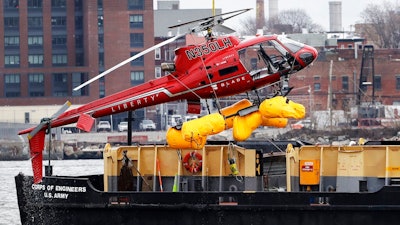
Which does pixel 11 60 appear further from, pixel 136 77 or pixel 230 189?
pixel 230 189

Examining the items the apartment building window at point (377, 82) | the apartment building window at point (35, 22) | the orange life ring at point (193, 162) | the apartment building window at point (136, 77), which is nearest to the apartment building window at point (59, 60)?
the apartment building window at point (35, 22)

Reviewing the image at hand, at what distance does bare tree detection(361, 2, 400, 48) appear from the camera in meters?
162

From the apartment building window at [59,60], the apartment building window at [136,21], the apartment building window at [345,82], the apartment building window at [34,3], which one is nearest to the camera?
the apartment building window at [345,82]

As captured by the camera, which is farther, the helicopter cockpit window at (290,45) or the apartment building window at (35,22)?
the apartment building window at (35,22)

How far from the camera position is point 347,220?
1398 inches

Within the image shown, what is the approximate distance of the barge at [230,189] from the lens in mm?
35594

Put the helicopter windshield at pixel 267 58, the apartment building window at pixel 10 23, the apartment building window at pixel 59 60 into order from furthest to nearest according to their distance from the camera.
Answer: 1. the apartment building window at pixel 59 60
2. the apartment building window at pixel 10 23
3. the helicopter windshield at pixel 267 58

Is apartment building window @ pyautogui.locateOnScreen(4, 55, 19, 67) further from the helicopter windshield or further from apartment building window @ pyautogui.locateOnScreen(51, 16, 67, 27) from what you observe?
the helicopter windshield

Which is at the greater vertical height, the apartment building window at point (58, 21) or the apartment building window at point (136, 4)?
the apartment building window at point (136, 4)

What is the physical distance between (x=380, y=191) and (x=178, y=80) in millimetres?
5677

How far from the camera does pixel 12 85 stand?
131 meters

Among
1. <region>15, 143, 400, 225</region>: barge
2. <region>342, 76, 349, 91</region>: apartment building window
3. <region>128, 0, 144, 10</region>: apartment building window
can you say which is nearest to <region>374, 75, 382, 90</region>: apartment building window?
<region>342, 76, 349, 91</region>: apartment building window

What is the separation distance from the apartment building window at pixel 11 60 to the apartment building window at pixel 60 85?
3604mm

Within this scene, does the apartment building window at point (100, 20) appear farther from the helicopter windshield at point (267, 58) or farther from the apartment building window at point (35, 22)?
the helicopter windshield at point (267, 58)
